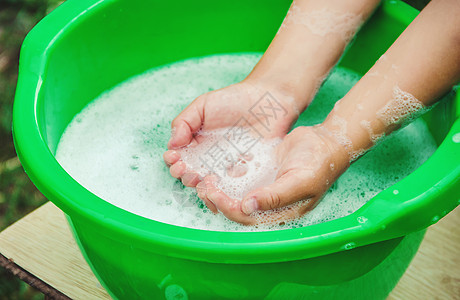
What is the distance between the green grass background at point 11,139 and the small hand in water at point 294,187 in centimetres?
66

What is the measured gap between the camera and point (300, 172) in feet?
2.30

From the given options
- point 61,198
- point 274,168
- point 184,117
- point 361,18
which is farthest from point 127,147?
point 361,18

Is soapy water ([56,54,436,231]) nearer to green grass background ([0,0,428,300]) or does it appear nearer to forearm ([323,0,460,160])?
forearm ([323,0,460,160])

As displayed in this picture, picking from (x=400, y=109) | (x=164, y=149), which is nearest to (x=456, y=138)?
(x=400, y=109)

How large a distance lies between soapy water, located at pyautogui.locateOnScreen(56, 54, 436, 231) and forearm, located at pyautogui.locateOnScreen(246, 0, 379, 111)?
10 centimetres

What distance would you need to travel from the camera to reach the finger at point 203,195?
2.34 ft

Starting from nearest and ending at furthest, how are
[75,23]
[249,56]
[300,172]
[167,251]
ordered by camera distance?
[167,251], [300,172], [75,23], [249,56]

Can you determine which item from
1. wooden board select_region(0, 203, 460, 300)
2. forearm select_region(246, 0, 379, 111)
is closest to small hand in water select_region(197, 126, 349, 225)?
forearm select_region(246, 0, 379, 111)

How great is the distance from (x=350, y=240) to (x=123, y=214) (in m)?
0.23

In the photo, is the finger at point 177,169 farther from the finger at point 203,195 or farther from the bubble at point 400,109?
the bubble at point 400,109

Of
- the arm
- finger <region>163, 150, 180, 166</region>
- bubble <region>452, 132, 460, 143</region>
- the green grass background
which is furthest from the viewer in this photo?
the green grass background

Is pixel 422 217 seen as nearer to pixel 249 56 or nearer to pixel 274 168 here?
pixel 274 168

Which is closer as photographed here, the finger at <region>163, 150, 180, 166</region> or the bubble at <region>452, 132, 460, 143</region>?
the bubble at <region>452, 132, 460, 143</region>

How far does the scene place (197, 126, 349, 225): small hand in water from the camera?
67 centimetres
